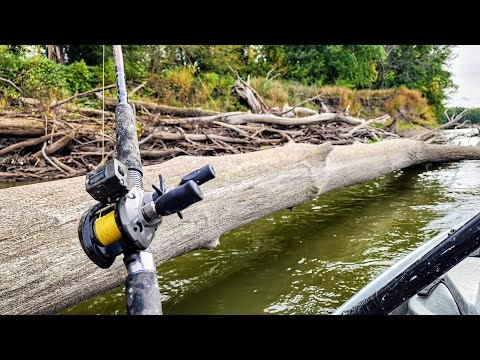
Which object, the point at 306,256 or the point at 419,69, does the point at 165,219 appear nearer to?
the point at 306,256

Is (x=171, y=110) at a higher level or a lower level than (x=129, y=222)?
higher

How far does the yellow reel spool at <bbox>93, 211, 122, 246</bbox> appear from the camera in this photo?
3.45 feet

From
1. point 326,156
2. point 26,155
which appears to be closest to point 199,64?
point 26,155

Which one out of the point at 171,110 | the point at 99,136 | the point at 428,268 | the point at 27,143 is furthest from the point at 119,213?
the point at 171,110

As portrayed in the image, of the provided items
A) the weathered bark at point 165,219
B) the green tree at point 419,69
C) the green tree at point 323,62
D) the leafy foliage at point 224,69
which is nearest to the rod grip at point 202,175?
the weathered bark at point 165,219

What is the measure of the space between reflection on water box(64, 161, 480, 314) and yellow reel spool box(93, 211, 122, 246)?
6.03 ft

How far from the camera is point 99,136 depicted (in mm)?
7430

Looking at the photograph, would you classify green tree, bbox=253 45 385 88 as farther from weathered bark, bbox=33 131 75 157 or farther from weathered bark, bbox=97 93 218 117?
weathered bark, bbox=33 131 75 157

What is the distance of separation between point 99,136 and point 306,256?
5.06 meters

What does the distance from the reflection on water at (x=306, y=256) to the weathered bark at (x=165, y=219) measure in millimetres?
382

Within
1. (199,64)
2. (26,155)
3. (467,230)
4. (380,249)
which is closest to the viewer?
(467,230)

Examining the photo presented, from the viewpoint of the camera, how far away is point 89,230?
1.09m
